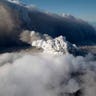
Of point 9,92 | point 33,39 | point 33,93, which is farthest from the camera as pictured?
point 33,39

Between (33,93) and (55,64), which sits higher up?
(55,64)

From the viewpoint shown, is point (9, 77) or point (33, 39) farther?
point (33, 39)

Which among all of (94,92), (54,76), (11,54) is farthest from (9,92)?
(94,92)

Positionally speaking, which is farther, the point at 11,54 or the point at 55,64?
the point at 55,64

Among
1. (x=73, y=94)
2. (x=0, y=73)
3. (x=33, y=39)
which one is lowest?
(x=73, y=94)

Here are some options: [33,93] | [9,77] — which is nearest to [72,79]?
[33,93]

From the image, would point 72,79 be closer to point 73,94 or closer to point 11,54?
point 73,94

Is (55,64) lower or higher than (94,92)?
higher

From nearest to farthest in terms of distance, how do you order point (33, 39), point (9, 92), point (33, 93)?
1. point (9, 92)
2. point (33, 93)
3. point (33, 39)

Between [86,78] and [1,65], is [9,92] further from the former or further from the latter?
[86,78]
